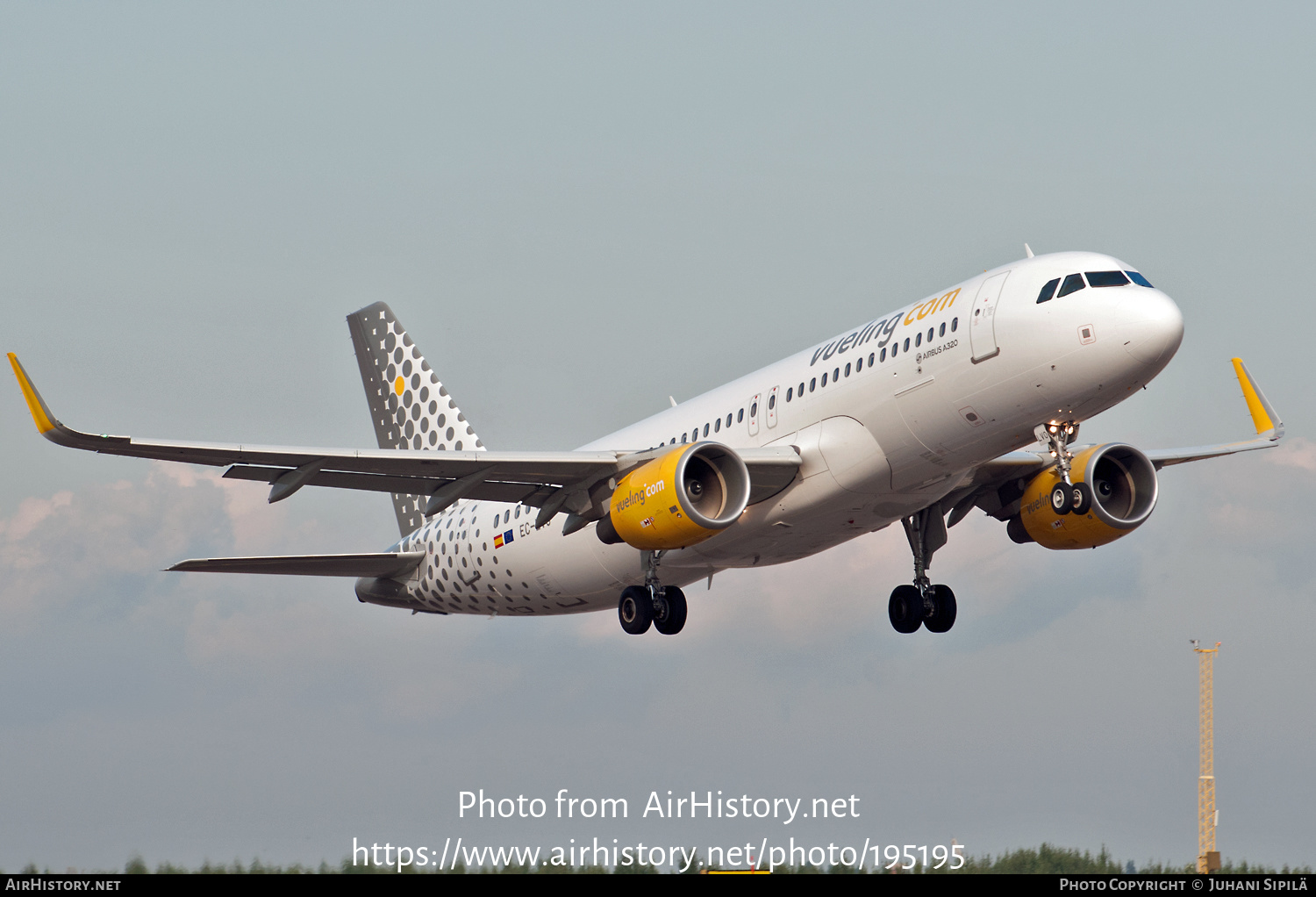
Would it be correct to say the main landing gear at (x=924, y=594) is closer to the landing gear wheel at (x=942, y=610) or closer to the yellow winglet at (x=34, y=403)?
the landing gear wheel at (x=942, y=610)

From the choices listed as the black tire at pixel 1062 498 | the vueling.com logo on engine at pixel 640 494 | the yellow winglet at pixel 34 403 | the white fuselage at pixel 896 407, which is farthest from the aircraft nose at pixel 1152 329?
the yellow winglet at pixel 34 403

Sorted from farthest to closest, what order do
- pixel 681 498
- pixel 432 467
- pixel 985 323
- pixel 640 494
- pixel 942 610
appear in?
pixel 942 610, pixel 432 467, pixel 640 494, pixel 681 498, pixel 985 323

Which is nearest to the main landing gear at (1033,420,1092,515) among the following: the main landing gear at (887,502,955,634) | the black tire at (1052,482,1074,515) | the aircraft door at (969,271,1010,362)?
the black tire at (1052,482,1074,515)

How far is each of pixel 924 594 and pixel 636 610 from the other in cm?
701

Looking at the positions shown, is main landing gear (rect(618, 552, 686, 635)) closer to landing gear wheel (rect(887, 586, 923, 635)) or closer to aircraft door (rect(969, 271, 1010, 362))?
landing gear wheel (rect(887, 586, 923, 635))

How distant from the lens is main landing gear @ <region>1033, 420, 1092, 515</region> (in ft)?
Result: 95.4

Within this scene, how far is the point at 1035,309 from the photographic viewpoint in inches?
1105

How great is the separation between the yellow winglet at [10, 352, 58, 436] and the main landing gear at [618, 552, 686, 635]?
12069 millimetres

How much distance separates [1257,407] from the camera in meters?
36.5

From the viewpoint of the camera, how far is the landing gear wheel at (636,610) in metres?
33.8

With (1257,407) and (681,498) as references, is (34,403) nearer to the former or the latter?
(681,498)

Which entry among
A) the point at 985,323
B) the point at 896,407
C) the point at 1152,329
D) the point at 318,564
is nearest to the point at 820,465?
the point at 896,407

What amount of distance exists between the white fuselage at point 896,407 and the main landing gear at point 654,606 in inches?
23.2
